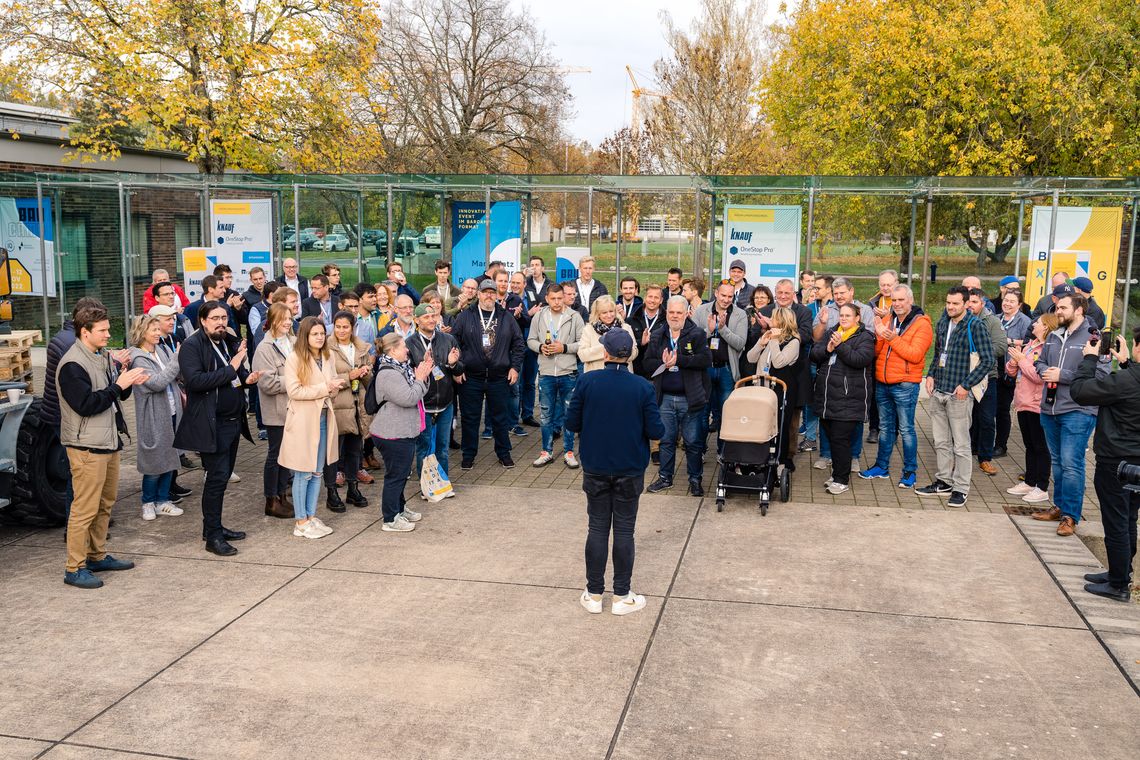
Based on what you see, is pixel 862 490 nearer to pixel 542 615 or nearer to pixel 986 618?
pixel 986 618

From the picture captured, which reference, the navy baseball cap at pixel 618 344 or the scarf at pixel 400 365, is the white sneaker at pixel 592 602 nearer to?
the navy baseball cap at pixel 618 344

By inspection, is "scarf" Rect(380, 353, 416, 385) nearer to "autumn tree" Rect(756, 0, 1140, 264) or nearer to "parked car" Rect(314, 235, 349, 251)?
"parked car" Rect(314, 235, 349, 251)

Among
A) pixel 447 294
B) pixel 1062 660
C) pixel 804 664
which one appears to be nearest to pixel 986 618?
pixel 1062 660

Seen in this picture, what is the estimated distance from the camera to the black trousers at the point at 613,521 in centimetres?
609

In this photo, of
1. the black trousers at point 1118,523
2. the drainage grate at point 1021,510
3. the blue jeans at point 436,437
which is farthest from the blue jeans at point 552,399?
the black trousers at point 1118,523

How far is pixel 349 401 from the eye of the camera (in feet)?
27.5

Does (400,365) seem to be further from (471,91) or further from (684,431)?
(471,91)

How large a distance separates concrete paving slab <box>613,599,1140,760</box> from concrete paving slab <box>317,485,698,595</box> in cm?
A: 99

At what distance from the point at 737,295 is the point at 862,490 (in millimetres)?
2783

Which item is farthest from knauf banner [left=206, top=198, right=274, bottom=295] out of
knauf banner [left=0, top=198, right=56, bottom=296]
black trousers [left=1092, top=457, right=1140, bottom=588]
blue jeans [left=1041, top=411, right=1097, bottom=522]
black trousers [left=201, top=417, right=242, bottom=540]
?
black trousers [left=1092, top=457, right=1140, bottom=588]

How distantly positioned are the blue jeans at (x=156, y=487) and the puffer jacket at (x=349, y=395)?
1483 mm

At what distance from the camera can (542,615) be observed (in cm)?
620

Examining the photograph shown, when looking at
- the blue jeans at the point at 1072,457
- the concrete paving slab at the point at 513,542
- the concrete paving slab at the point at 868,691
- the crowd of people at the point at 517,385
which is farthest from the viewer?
the blue jeans at the point at 1072,457

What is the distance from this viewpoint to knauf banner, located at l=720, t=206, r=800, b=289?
13781 mm
